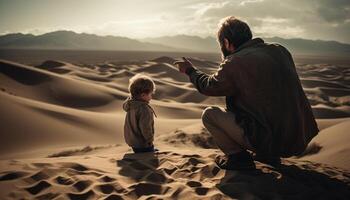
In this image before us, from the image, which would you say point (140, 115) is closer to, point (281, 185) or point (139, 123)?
point (139, 123)

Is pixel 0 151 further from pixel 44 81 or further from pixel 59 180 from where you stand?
pixel 44 81

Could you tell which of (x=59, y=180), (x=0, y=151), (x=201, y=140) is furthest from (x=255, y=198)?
(x=0, y=151)

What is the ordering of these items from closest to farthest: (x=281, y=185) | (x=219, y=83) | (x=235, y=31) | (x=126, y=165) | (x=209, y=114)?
(x=281, y=185) < (x=219, y=83) < (x=235, y=31) < (x=209, y=114) < (x=126, y=165)

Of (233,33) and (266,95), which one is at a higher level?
(233,33)

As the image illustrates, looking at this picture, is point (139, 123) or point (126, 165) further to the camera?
point (139, 123)

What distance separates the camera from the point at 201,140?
7.07m

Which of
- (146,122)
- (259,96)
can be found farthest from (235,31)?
(146,122)

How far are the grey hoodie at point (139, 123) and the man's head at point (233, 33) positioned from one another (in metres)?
1.55

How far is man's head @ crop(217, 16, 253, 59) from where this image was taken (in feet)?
12.6

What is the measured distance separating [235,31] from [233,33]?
1.1 inches

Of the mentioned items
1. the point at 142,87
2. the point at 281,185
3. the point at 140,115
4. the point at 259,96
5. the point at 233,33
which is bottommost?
the point at 281,185

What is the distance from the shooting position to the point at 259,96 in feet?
11.9

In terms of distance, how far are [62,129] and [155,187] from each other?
4759 mm

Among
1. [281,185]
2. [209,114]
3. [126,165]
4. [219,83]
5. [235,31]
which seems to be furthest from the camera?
[126,165]
